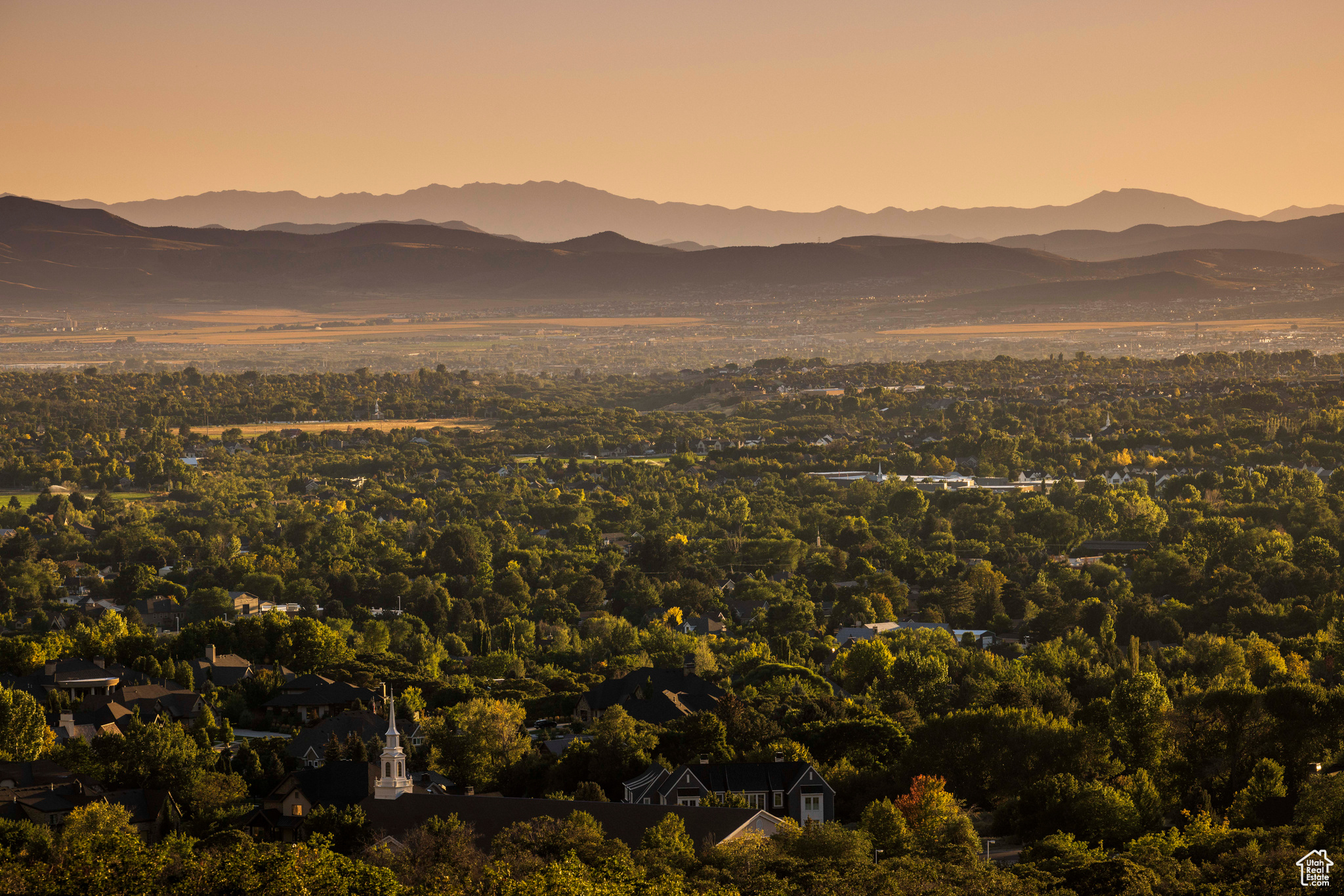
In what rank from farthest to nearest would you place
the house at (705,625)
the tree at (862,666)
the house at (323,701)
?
the house at (705,625) → the tree at (862,666) → the house at (323,701)

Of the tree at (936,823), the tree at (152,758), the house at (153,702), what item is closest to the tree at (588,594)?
the house at (153,702)

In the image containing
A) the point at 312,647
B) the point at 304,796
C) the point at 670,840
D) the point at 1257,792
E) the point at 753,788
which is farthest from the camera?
the point at 312,647

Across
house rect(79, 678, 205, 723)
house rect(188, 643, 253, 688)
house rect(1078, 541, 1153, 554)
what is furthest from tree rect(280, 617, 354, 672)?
house rect(1078, 541, 1153, 554)

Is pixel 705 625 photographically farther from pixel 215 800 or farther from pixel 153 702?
pixel 215 800

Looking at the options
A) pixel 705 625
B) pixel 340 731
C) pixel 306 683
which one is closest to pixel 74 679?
pixel 306 683

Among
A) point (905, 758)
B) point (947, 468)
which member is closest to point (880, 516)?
point (947, 468)

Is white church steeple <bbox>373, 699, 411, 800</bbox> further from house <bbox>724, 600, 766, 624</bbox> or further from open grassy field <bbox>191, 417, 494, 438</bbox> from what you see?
open grassy field <bbox>191, 417, 494, 438</bbox>

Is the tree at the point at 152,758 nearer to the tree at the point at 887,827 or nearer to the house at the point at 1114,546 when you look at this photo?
the tree at the point at 887,827
